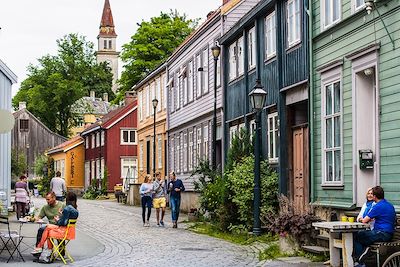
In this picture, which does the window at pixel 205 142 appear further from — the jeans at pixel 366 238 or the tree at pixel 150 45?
the tree at pixel 150 45

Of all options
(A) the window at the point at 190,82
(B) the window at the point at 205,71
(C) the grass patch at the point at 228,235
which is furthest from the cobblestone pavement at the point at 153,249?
(A) the window at the point at 190,82

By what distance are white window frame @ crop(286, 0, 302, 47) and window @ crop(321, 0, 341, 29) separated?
166 centimetres

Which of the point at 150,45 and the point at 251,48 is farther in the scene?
the point at 150,45

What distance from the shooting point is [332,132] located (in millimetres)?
16844

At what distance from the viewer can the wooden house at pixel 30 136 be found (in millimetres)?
80812

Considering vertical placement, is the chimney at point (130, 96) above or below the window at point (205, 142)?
above

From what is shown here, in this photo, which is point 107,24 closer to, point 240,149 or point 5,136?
point 5,136

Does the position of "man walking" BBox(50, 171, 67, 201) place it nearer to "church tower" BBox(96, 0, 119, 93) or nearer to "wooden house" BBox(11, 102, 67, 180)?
"wooden house" BBox(11, 102, 67, 180)

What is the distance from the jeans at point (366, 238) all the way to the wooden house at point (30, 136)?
70.6 metres

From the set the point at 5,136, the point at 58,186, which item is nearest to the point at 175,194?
the point at 58,186

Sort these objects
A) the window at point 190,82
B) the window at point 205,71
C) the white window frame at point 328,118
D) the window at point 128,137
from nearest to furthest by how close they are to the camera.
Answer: the white window frame at point 328,118
the window at point 205,71
the window at point 190,82
the window at point 128,137

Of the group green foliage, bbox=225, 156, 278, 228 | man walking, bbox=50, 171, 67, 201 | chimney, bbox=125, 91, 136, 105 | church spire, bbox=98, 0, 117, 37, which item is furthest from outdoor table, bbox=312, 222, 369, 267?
church spire, bbox=98, 0, 117, 37

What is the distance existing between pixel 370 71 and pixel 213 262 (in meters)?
4.65

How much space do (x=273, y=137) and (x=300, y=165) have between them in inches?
87.4
